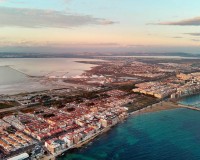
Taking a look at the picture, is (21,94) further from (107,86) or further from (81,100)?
(107,86)

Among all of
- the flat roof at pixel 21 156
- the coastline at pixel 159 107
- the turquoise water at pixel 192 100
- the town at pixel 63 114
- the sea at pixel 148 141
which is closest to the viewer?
the flat roof at pixel 21 156

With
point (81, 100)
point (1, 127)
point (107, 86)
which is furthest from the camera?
point (107, 86)

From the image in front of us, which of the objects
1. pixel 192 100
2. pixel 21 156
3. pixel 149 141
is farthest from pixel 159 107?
pixel 21 156

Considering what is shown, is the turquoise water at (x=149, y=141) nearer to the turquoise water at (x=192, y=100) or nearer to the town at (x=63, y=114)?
the town at (x=63, y=114)

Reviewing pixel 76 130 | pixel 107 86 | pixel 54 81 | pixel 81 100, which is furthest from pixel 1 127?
pixel 54 81

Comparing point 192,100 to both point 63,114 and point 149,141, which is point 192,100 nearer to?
point 149,141

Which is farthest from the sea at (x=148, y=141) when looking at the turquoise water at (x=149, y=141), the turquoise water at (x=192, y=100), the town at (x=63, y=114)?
the turquoise water at (x=192, y=100)

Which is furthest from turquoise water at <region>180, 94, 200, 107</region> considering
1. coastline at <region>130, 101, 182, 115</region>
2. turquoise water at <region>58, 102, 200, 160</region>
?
turquoise water at <region>58, 102, 200, 160</region>

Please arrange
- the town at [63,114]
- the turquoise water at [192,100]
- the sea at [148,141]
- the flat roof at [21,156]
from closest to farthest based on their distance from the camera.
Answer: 1. the flat roof at [21,156]
2. the sea at [148,141]
3. the town at [63,114]
4. the turquoise water at [192,100]
